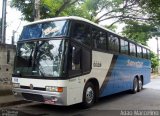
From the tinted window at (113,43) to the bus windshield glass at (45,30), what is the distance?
11.4 ft

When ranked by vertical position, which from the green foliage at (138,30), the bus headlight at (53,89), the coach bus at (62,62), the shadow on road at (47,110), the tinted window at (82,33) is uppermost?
the green foliage at (138,30)

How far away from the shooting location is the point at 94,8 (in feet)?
62.1

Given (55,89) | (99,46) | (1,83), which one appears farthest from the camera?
(1,83)

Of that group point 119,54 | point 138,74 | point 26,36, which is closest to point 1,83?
point 26,36

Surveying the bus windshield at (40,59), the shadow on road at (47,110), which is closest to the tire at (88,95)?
the shadow on road at (47,110)

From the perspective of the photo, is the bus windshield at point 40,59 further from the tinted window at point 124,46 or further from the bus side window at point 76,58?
the tinted window at point 124,46

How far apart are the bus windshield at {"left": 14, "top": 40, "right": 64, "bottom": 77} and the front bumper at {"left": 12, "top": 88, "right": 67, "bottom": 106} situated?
0.55 meters

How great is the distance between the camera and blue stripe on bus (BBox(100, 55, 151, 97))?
11823 millimetres

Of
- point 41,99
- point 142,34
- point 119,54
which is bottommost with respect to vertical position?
point 41,99

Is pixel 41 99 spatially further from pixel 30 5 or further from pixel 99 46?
pixel 30 5

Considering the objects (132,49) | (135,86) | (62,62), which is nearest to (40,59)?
(62,62)

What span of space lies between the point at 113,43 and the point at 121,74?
1719mm

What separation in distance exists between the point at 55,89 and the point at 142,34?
1572cm

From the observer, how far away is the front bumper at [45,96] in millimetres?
8383
